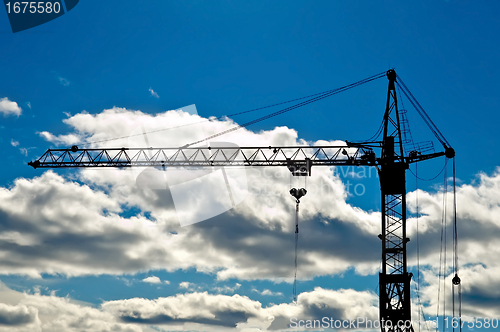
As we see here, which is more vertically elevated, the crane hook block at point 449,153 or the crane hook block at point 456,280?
the crane hook block at point 449,153

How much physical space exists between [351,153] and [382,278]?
545 inches

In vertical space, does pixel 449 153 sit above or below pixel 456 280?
above

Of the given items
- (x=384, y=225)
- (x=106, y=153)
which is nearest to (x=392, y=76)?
(x=384, y=225)

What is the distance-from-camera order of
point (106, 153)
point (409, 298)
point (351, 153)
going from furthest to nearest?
point (106, 153) < point (351, 153) < point (409, 298)

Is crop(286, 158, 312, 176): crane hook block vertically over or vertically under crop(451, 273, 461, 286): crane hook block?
over

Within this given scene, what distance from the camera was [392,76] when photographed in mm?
67562

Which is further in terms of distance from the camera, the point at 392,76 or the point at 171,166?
the point at 171,166

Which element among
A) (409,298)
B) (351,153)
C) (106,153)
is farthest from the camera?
(106,153)

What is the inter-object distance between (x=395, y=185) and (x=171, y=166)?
83.1ft

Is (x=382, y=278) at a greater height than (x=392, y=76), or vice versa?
(x=392, y=76)

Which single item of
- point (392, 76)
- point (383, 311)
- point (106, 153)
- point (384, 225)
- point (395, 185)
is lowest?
point (383, 311)

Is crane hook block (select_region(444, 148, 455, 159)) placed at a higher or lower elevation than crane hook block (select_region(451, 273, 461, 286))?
higher

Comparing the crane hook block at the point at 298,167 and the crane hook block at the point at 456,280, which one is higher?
the crane hook block at the point at 298,167

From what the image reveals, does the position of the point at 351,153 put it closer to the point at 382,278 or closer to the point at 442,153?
the point at 442,153
